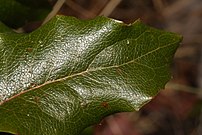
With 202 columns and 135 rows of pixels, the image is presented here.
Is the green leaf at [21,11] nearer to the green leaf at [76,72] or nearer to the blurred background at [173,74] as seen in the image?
the green leaf at [76,72]

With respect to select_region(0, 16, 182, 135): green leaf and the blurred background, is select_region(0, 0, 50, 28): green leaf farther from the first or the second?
the blurred background

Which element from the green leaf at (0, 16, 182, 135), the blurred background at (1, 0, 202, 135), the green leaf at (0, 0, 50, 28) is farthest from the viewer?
the blurred background at (1, 0, 202, 135)

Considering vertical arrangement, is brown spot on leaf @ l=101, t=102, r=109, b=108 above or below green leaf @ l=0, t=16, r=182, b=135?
below

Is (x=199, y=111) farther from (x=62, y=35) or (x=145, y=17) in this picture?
(x=62, y=35)

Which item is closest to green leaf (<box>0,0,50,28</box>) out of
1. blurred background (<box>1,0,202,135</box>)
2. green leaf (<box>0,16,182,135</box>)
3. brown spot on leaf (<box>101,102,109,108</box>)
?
green leaf (<box>0,16,182,135</box>)

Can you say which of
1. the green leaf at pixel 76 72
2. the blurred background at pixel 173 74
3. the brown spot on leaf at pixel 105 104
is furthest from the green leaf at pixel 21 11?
the blurred background at pixel 173 74

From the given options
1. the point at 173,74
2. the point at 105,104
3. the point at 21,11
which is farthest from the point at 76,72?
the point at 173,74

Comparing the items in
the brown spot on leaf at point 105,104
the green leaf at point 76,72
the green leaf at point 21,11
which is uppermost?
the green leaf at point 21,11
